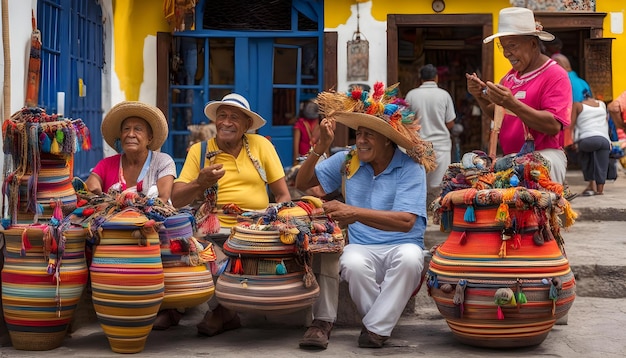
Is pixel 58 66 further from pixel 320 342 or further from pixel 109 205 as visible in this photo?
pixel 320 342

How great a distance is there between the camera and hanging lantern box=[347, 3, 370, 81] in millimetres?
11383

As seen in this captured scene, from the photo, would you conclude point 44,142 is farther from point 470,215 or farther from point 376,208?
→ point 470,215

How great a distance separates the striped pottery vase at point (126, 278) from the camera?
207 inches

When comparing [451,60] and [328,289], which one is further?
[451,60]

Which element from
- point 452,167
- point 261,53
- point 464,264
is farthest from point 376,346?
point 261,53

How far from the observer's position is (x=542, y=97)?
5.81 metres

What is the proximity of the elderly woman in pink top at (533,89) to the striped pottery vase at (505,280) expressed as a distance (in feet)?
2.15

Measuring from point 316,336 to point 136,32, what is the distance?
6797 mm

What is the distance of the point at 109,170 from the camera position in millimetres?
6254

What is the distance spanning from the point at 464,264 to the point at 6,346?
2570 millimetres

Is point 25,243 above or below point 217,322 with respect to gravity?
above

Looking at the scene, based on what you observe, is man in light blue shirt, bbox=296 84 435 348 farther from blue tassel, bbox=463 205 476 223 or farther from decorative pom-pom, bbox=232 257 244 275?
decorative pom-pom, bbox=232 257 244 275

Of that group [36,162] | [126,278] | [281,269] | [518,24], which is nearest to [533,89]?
[518,24]

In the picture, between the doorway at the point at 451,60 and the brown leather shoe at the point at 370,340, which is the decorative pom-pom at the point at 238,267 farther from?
the doorway at the point at 451,60
